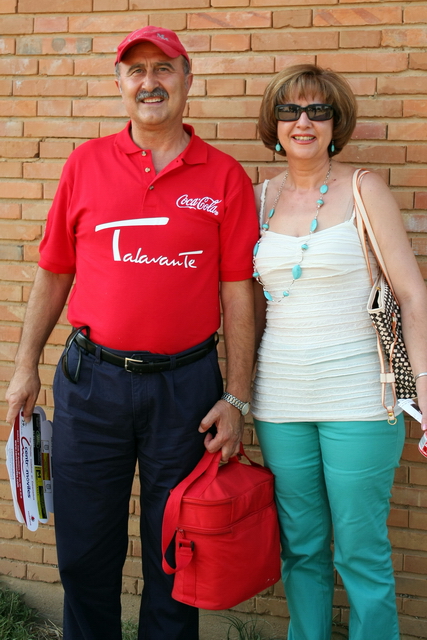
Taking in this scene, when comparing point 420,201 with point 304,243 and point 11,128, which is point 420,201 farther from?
point 11,128

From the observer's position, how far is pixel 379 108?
2879 millimetres

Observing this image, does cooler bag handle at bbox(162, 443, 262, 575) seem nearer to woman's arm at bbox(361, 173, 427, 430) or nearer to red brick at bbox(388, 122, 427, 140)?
woman's arm at bbox(361, 173, 427, 430)

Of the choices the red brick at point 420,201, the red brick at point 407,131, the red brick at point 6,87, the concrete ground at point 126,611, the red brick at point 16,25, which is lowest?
the concrete ground at point 126,611

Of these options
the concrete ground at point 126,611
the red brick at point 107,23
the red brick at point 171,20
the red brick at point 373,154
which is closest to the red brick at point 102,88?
the red brick at point 107,23

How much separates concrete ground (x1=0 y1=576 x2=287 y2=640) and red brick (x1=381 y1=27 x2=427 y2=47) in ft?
8.70

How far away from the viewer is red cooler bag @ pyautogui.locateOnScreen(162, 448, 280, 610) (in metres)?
2.34

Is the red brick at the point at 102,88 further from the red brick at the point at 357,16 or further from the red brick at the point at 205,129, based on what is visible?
the red brick at the point at 357,16

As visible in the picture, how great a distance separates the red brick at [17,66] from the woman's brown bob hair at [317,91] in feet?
4.15

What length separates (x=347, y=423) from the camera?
2.39 m

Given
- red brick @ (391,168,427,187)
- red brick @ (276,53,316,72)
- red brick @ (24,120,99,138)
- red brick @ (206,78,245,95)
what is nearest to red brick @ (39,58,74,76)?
red brick @ (24,120,99,138)

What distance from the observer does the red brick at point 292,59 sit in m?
2.92

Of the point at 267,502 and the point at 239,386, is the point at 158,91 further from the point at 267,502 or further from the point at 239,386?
the point at 267,502

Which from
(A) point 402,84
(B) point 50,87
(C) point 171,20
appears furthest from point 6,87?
(A) point 402,84

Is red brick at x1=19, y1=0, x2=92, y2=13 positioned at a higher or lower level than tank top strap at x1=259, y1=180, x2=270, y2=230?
higher
